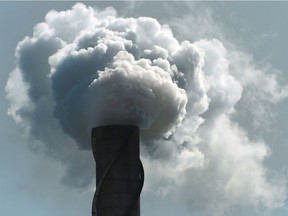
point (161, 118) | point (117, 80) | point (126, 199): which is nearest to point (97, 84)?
point (117, 80)

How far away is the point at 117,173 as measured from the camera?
246ft

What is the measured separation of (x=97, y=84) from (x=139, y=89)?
518cm

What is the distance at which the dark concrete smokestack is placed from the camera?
244ft

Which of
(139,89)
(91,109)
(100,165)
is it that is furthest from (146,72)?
(100,165)

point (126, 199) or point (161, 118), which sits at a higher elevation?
point (161, 118)

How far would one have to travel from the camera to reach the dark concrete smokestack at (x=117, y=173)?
74.4m

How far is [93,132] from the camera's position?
77125 millimetres

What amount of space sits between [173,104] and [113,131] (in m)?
10.2

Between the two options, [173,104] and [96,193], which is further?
[173,104]

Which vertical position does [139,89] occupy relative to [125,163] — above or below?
above

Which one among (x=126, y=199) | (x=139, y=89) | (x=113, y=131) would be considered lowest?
(x=126, y=199)

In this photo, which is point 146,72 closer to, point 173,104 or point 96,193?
point 173,104

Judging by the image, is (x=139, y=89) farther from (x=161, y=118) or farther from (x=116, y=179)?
(x=116, y=179)

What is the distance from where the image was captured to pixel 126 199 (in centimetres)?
7450
